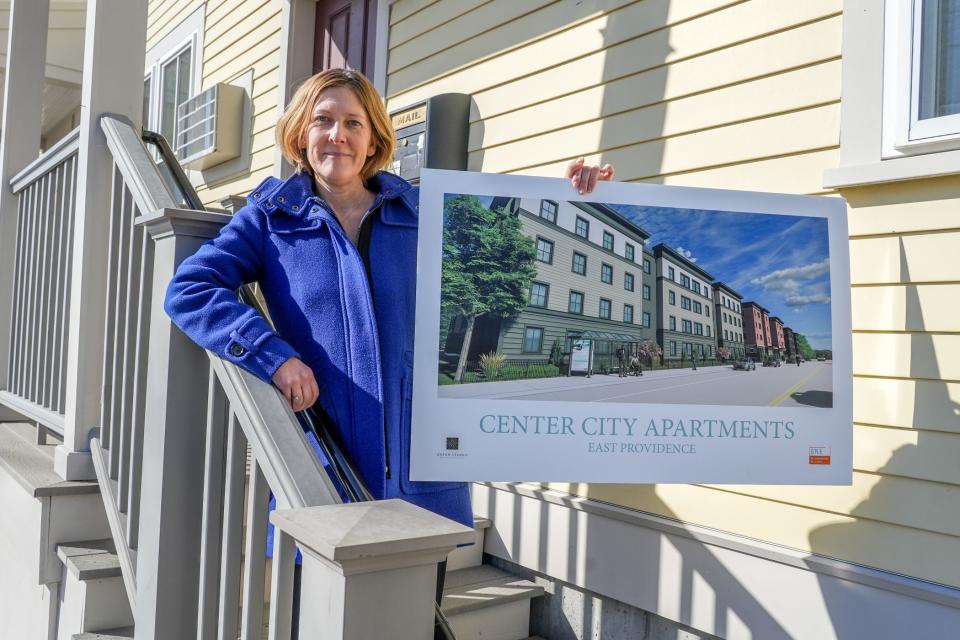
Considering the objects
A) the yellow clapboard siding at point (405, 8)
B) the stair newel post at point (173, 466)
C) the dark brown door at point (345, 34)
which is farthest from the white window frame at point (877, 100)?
the dark brown door at point (345, 34)

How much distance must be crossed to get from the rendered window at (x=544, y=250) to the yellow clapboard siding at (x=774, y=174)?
913 mm

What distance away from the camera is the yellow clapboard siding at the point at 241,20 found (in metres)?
5.37

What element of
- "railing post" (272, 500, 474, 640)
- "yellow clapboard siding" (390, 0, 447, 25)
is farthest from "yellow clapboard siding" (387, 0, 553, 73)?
"railing post" (272, 500, 474, 640)

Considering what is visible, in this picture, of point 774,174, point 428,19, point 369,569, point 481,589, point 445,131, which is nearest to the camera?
point 369,569

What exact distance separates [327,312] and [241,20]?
4869 millimetres

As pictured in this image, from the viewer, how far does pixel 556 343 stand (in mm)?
1809

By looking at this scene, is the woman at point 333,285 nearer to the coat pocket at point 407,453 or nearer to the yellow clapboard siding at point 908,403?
the coat pocket at point 407,453

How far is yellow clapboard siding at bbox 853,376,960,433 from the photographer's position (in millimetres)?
1997

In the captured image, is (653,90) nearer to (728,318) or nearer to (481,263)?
(728,318)

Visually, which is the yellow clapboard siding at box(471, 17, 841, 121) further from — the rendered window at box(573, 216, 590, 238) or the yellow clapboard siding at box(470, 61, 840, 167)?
the rendered window at box(573, 216, 590, 238)

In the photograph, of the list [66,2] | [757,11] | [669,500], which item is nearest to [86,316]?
[669,500]

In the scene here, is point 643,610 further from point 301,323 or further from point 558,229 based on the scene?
point 301,323

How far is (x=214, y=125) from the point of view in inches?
225

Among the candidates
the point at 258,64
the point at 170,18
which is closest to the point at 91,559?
the point at 258,64
